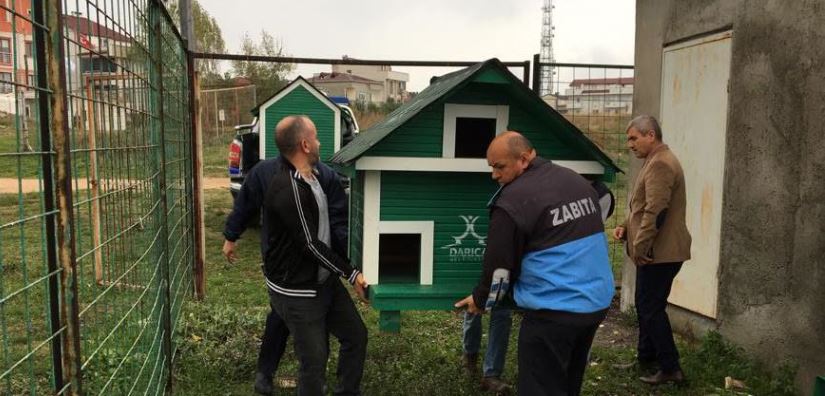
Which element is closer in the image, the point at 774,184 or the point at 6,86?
the point at 6,86

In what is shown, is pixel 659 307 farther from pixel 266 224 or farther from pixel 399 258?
pixel 266 224

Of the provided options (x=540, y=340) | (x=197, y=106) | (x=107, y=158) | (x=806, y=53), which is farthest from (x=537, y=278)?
(x=197, y=106)

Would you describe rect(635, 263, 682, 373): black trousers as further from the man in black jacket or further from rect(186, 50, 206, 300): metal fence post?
rect(186, 50, 206, 300): metal fence post

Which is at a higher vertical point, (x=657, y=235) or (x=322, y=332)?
(x=657, y=235)

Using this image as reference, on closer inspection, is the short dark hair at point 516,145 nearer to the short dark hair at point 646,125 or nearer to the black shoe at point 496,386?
the short dark hair at point 646,125

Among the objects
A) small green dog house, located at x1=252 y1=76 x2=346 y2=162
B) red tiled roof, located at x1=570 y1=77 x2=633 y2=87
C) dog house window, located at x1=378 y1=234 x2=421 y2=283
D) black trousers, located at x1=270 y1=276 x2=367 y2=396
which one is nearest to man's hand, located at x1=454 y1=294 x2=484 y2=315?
dog house window, located at x1=378 y1=234 x2=421 y2=283

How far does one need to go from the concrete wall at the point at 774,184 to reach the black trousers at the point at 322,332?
2736 mm

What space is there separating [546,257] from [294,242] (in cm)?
128

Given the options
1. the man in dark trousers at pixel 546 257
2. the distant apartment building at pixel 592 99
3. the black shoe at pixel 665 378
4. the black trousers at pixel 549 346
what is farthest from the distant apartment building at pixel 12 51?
→ the distant apartment building at pixel 592 99

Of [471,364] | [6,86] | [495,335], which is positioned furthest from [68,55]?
[471,364]

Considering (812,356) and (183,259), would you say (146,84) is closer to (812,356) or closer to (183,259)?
(183,259)

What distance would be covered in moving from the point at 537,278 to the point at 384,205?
97cm

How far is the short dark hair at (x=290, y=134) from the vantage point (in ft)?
11.1

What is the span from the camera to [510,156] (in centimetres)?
307
